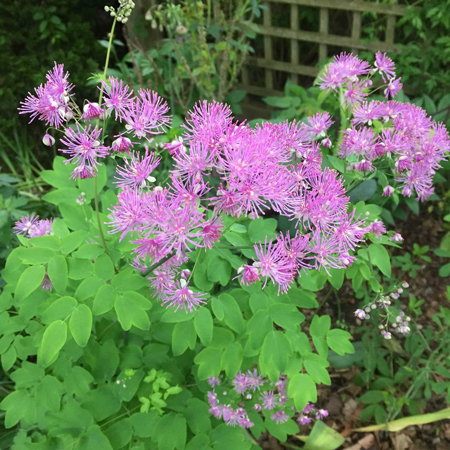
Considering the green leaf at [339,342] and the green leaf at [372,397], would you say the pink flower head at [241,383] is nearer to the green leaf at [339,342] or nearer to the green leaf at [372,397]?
the green leaf at [339,342]

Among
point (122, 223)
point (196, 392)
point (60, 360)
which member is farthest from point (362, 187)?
point (60, 360)

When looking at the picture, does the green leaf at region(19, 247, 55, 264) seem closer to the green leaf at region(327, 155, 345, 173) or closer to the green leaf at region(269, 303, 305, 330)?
the green leaf at region(269, 303, 305, 330)

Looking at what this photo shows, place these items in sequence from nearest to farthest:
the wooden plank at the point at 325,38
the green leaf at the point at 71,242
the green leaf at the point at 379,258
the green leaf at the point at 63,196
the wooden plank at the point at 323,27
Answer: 1. the green leaf at the point at 71,242
2. the green leaf at the point at 379,258
3. the green leaf at the point at 63,196
4. the wooden plank at the point at 325,38
5. the wooden plank at the point at 323,27

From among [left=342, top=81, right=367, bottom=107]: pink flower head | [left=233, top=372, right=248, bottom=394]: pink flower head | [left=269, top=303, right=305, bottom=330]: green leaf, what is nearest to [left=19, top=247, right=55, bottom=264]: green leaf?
[left=269, top=303, right=305, bottom=330]: green leaf

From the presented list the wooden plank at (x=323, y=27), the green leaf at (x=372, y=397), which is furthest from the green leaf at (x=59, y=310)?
the wooden plank at (x=323, y=27)

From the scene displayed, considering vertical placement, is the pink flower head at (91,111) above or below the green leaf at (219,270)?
above

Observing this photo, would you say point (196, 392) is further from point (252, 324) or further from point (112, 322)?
point (252, 324)

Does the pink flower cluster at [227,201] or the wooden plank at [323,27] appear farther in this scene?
the wooden plank at [323,27]
